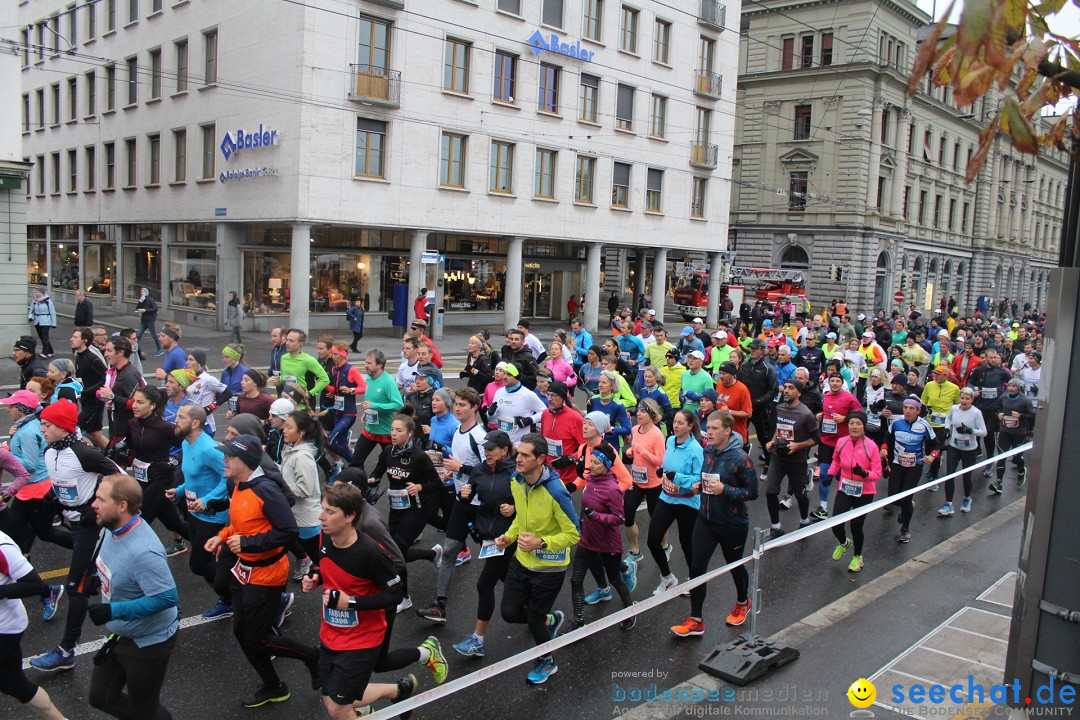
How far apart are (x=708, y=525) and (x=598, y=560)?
91cm

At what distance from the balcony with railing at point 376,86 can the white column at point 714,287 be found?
18237 millimetres

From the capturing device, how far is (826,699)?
5508mm

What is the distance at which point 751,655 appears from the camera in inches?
231

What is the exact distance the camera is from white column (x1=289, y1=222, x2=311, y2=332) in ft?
84.4

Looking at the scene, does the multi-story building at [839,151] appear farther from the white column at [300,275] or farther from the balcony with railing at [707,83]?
the white column at [300,275]

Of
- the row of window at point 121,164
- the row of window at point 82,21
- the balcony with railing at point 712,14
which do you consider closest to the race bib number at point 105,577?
the row of window at point 121,164

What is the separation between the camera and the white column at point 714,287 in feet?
130

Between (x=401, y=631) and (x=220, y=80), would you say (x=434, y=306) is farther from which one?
(x=401, y=631)

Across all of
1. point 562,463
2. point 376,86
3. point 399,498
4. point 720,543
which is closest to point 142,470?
point 399,498

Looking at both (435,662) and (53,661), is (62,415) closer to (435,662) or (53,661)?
→ (53,661)

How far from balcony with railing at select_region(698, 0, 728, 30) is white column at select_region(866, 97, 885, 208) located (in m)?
18.0

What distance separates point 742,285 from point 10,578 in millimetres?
42576

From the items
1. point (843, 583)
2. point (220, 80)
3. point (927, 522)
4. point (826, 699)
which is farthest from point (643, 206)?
point (826, 699)

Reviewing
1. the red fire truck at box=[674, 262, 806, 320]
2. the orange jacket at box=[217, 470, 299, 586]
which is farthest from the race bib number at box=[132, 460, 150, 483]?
the red fire truck at box=[674, 262, 806, 320]
